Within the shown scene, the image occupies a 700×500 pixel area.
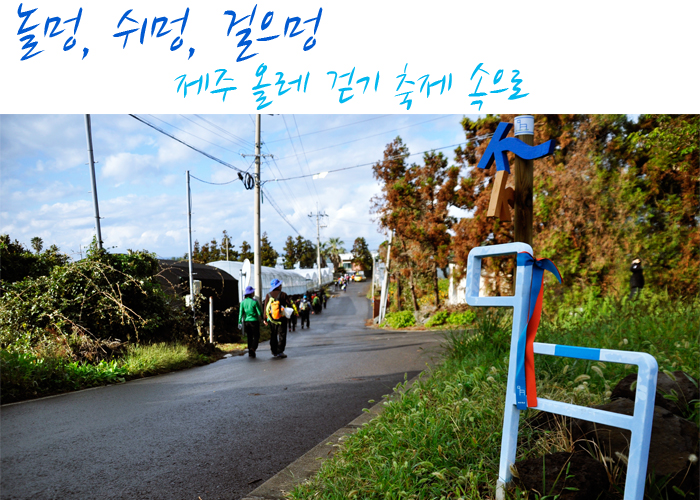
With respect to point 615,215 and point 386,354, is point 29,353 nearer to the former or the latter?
point 386,354

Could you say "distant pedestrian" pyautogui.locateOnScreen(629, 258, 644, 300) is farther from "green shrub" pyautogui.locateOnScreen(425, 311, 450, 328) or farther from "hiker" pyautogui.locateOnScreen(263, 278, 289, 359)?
"green shrub" pyautogui.locateOnScreen(425, 311, 450, 328)

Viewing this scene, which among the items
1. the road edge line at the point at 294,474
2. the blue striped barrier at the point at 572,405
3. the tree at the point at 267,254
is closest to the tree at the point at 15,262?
the road edge line at the point at 294,474

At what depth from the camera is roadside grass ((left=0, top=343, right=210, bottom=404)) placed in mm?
7293

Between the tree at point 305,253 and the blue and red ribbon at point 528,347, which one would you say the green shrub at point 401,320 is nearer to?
the blue and red ribbon at point 528,347

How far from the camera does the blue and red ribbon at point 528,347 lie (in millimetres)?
2275

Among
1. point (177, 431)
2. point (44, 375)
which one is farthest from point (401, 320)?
point (177, 431)

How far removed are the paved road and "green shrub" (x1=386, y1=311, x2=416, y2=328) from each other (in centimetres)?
1543

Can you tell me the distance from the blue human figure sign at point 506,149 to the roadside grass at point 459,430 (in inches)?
78.7

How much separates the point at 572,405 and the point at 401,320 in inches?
917

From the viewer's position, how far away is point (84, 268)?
1027 cm

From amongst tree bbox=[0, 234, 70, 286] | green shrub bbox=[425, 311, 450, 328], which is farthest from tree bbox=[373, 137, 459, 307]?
tree bbox=[0, 234, 70, 286]

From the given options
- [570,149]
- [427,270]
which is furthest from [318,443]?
[427,270]

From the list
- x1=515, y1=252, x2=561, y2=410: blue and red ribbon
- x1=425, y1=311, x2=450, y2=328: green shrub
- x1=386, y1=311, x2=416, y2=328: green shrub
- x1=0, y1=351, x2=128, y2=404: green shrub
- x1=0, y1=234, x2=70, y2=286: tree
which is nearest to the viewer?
x1=515, y1=252, x2=561, y2=410: blue and red ribbon

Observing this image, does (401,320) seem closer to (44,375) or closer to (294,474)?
(44,375)
